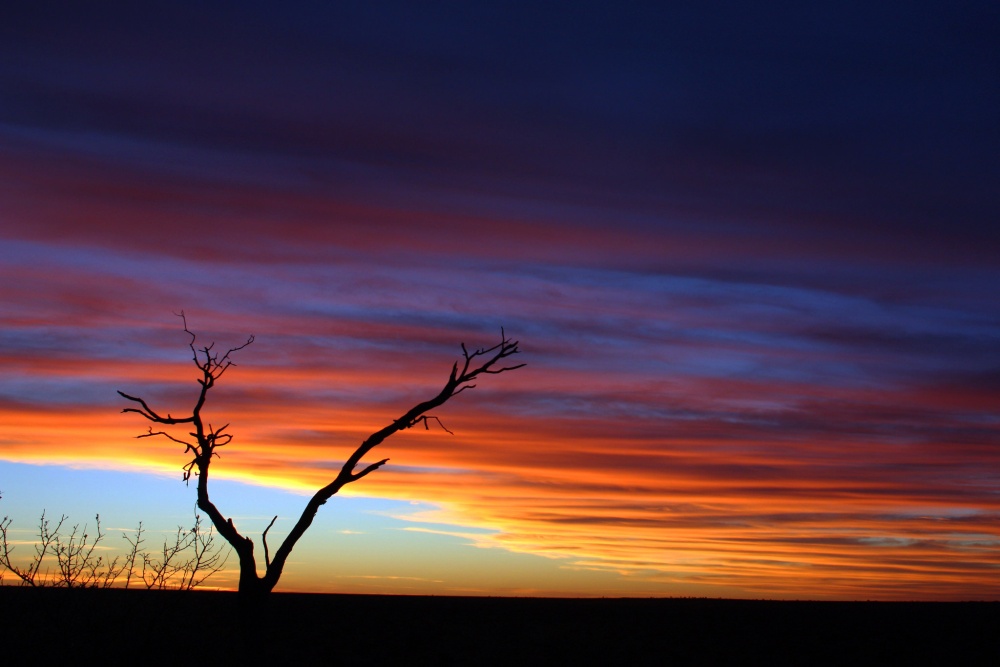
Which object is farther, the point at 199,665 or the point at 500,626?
the point at 500,626

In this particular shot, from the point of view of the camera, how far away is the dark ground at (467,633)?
65.4ft

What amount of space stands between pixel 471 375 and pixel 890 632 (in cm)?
2232

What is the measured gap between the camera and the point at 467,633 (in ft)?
110

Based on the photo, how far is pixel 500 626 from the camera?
35500 millimetres

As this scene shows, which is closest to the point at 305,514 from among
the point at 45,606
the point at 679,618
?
the point at 45,606

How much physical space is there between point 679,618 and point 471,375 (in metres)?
23.1

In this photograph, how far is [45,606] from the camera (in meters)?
19.9

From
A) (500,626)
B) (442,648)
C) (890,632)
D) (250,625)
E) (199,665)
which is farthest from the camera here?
(500,626)

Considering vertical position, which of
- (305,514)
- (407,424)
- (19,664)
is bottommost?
(19,664)

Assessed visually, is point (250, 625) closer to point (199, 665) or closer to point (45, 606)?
point (199, 665)

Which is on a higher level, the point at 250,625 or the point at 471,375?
the point at 471,375

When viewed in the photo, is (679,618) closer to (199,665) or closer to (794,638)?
(794,638)

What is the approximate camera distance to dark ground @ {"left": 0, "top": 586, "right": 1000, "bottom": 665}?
1992 centimetres

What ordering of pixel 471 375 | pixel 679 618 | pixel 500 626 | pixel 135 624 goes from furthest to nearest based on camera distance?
pixel 679 618 < pixel 500 626 < pixel 135 624 < pixel 471 375
